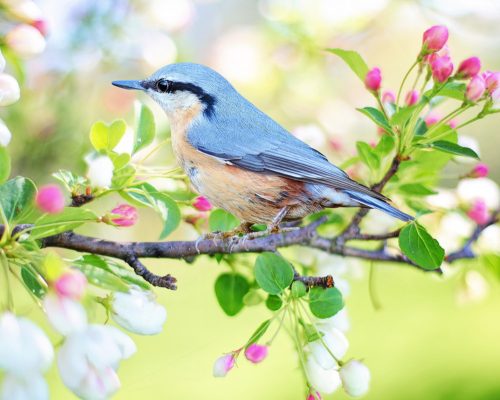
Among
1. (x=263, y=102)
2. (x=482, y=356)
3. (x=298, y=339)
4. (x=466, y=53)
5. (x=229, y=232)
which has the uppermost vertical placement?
(x=466, y=53)

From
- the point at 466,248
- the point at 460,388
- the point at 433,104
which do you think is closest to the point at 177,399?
the point at 460,388

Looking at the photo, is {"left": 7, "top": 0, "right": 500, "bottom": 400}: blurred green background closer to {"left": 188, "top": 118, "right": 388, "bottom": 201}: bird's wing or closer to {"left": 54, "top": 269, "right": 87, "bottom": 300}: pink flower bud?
{"left": 188, "top": 118, "right": 388, "bottom": 201}: bird's wing

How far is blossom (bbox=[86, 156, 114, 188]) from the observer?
1236 millimetres

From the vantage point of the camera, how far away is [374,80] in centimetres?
139

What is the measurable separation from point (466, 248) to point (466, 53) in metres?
3.50

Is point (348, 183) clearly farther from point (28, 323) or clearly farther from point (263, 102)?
point (263, 102)

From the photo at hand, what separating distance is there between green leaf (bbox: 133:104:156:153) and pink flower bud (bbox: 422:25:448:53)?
55cm

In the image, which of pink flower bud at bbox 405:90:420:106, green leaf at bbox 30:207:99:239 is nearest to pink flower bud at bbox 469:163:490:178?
pink flower bud at bbox 405:90:420:106

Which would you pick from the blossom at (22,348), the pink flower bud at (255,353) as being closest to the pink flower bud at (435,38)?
the pink flower bud at (255,353)

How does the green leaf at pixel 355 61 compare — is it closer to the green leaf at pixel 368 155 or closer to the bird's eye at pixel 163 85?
the green leaf at pixel 368 155

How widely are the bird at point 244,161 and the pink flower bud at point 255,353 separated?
349mm

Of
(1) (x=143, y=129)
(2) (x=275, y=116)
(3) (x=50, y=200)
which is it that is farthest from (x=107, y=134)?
(2) (x=275, y=116)

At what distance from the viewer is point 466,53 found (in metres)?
4.90

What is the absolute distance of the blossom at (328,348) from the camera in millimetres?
1324
